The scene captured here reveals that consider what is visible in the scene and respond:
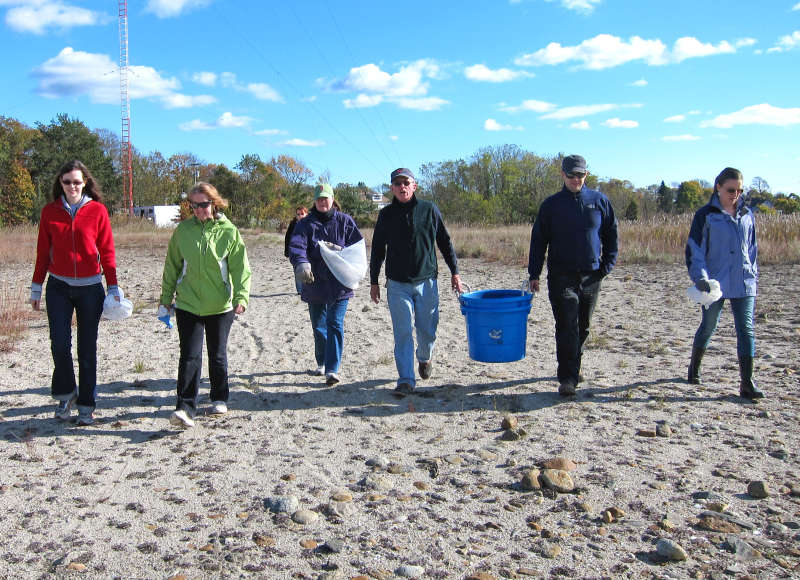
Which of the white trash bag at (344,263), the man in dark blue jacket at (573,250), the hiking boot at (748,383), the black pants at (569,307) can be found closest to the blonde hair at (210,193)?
the white trash bag at (344,263)

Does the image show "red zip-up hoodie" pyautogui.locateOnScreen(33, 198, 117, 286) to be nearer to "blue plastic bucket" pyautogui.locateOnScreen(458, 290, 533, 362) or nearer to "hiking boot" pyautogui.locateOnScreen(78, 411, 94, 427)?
"hiking boot" pyautogui.locateOnScreen(78, 411, 94, 427)

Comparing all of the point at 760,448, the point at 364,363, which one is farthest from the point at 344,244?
the point at 760,448

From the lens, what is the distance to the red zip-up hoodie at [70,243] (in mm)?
4789

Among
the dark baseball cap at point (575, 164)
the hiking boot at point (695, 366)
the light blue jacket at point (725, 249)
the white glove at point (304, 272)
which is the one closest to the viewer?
the dark baseball cap at point (575, 164)

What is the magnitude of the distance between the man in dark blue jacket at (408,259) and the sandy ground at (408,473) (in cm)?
49

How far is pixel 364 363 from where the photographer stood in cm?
692

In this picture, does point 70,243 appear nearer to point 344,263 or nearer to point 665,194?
point 344,263

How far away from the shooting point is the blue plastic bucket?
556 centimetres

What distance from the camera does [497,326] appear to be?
5.61 metres

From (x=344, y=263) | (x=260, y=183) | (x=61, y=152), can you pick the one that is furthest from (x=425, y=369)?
(x=61, y=152)

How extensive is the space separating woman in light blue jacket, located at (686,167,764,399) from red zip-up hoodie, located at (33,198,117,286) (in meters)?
4.65

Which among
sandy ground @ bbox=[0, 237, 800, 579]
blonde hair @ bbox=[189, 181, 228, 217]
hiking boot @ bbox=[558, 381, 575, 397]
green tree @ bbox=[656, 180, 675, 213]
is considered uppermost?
green tree @ bbox=[656, 180, 675, 213]

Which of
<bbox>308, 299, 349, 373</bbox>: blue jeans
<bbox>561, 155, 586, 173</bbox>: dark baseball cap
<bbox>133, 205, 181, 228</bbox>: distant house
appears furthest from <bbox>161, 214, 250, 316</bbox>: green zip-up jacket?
<bbox>133, 205, 181, 228</bbox>: distant house

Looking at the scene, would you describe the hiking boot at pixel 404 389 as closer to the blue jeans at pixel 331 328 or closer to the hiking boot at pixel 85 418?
the blue jeans at pixel 331 328
